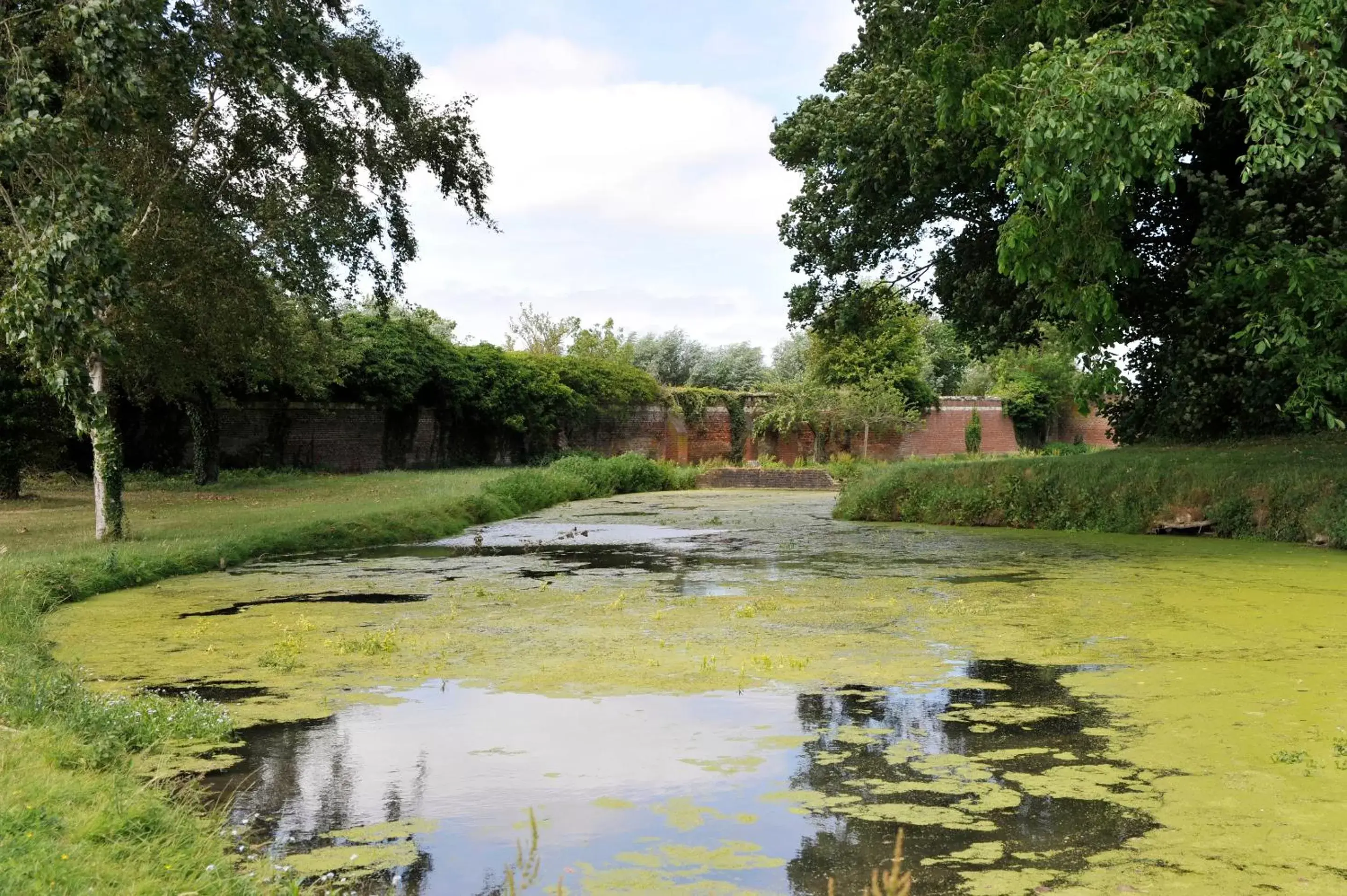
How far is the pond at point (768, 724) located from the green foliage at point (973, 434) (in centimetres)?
3189

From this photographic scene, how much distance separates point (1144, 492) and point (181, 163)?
12433 mm

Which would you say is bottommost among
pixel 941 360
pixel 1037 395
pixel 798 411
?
pixel 798 411

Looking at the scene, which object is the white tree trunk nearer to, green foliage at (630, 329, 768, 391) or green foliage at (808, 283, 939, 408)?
green foliage at (808, 283, 939, 408)

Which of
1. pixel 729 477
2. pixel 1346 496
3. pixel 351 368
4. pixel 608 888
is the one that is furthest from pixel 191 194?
pixel 729 477

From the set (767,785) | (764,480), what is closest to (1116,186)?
(767,785)

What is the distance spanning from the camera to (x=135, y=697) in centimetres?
583

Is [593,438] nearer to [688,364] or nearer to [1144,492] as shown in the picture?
[688,364]

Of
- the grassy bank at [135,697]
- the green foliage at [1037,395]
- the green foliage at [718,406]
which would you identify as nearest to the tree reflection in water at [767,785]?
the grassy bank at [135,697]

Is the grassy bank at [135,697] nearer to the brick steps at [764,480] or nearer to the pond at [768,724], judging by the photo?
the pond at [768,724]

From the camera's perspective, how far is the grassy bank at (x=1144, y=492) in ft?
44.3

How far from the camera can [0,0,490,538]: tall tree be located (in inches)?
320

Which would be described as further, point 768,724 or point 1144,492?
point 1144,492

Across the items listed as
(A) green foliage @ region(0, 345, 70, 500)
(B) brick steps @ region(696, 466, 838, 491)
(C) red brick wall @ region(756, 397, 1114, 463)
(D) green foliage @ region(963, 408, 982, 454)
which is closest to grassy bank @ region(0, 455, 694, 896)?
(A) green foliage @ region(0, 345, 70, 500)

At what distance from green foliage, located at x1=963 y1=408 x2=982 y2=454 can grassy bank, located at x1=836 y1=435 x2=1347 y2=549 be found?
970 inches
